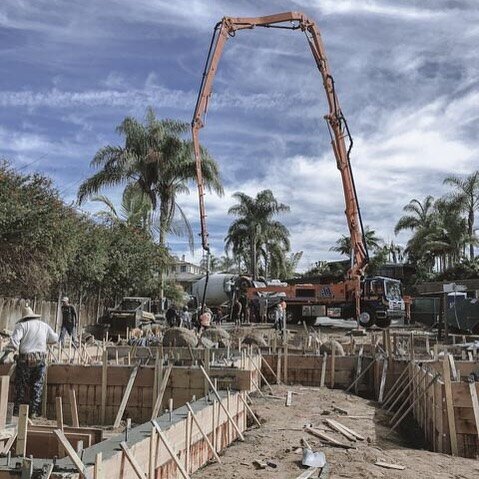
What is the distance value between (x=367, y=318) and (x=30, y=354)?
18040 mm

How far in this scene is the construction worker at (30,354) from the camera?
8664mm

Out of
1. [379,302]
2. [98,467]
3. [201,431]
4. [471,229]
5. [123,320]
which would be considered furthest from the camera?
[471,229]

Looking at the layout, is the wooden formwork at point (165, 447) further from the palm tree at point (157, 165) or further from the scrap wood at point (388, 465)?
the palm tree at point (157, 165)

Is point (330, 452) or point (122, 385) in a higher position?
point (122, 385)

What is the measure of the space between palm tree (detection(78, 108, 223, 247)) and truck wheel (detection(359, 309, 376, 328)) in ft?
30.4

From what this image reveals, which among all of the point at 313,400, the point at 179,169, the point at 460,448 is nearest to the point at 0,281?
the point at 313,400

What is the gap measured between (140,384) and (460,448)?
15.6 ft

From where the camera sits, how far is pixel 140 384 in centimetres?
945

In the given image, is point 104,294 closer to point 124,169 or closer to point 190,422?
point 124,169

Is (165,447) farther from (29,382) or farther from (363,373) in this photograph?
(363,373)

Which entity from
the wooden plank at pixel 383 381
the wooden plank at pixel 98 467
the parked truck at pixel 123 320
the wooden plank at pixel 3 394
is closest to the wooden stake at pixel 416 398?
the wooden plank at pixel 383 381

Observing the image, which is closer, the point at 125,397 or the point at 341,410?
the point at 125,397

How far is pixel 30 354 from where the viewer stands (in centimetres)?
870

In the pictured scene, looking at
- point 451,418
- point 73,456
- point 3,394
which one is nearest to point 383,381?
point 451,418
